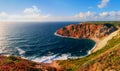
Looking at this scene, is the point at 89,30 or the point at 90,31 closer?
the point at 90,31

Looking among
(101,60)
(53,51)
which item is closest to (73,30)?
(53,51)

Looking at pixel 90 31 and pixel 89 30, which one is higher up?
pixel 89 30

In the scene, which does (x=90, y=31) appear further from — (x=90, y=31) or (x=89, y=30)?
(x=89, y=30)

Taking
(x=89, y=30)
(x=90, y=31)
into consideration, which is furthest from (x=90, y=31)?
(x=89, y=30)

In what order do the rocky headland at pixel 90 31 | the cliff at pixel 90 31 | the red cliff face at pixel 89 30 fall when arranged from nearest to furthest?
1. the rocky headland at pixel 90 31
2. the cliff at pixel 90 31
3. the red cliff face at pixel 89 30

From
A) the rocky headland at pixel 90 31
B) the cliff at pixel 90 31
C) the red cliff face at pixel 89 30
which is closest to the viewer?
the rocky headland at pixel 90 31

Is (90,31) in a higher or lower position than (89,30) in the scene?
lower

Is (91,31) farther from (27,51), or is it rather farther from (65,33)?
(27,51)

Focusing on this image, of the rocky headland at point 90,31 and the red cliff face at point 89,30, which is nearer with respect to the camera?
the rocky headland at point 90,31
